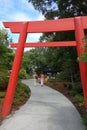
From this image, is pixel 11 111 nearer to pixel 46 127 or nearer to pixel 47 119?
pixel 47 119

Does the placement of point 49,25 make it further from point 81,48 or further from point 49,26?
point 81,48

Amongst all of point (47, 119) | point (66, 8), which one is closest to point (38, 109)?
point (47, 119)

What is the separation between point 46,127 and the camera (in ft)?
37.5

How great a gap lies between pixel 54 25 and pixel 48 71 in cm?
4473

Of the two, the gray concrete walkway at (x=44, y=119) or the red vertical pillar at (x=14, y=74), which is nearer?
the gray concrete walkway at (x=44, y=119)

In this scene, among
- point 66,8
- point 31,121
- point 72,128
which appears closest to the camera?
Answer: point 72,128

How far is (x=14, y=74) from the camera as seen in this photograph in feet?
47.0

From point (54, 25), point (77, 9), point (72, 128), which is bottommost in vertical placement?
point (72, 128)

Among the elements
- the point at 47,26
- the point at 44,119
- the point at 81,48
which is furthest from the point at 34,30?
the point at 44,119

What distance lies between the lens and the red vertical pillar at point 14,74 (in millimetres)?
13897

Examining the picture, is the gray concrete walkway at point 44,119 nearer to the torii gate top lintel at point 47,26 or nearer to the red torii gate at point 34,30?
the red torii gate at point 34,30

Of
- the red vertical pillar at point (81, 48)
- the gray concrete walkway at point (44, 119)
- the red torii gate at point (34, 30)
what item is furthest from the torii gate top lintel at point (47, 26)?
the gray concrete walkway at point (44, 119)

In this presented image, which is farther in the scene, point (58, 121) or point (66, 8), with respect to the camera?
point (66, 8)

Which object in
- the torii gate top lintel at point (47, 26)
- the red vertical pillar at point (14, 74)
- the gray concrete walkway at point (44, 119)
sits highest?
the torii gate top lintel at point (47, 26)
